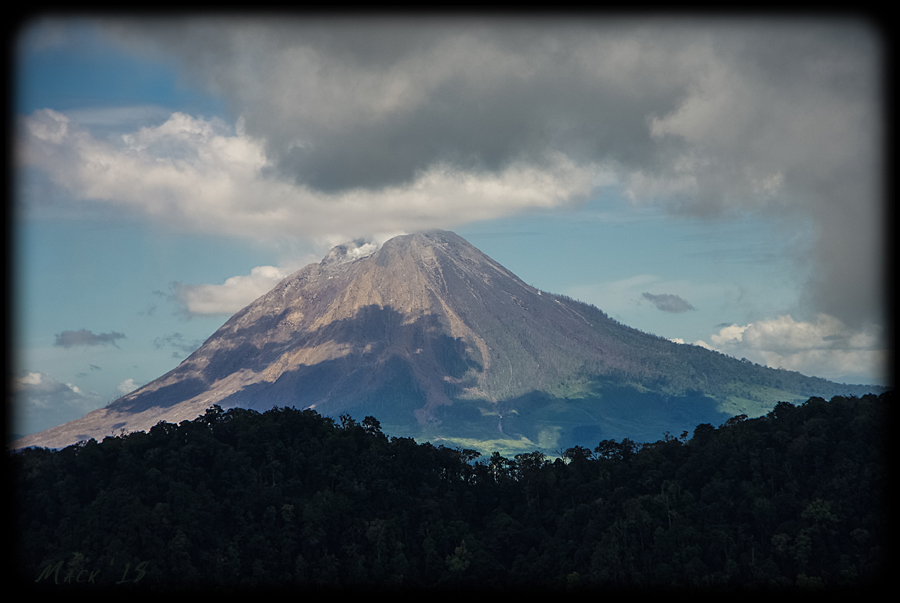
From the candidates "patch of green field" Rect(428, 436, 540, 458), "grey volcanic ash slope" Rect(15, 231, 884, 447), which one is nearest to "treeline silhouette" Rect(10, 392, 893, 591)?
"patch of green field" Rect(428, 436, 540, 458)

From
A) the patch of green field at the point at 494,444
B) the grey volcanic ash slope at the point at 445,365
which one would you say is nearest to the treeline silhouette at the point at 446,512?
the patch of green field at the point at 494,444

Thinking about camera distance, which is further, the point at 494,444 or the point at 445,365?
the point at 445,365

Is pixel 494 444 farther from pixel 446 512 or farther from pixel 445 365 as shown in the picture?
pixel 446 512

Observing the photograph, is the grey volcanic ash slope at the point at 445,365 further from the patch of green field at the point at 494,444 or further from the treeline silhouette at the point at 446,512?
the treeline silhouette at the point at 446,512

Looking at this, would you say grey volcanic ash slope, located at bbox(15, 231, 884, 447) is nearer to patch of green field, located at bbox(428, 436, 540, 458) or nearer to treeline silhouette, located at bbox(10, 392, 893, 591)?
patch of green field, located at bbox(428, 436, 540, 458)

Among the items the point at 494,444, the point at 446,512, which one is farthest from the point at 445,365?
the point at 446,512

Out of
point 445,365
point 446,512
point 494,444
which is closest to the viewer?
point 446,512
